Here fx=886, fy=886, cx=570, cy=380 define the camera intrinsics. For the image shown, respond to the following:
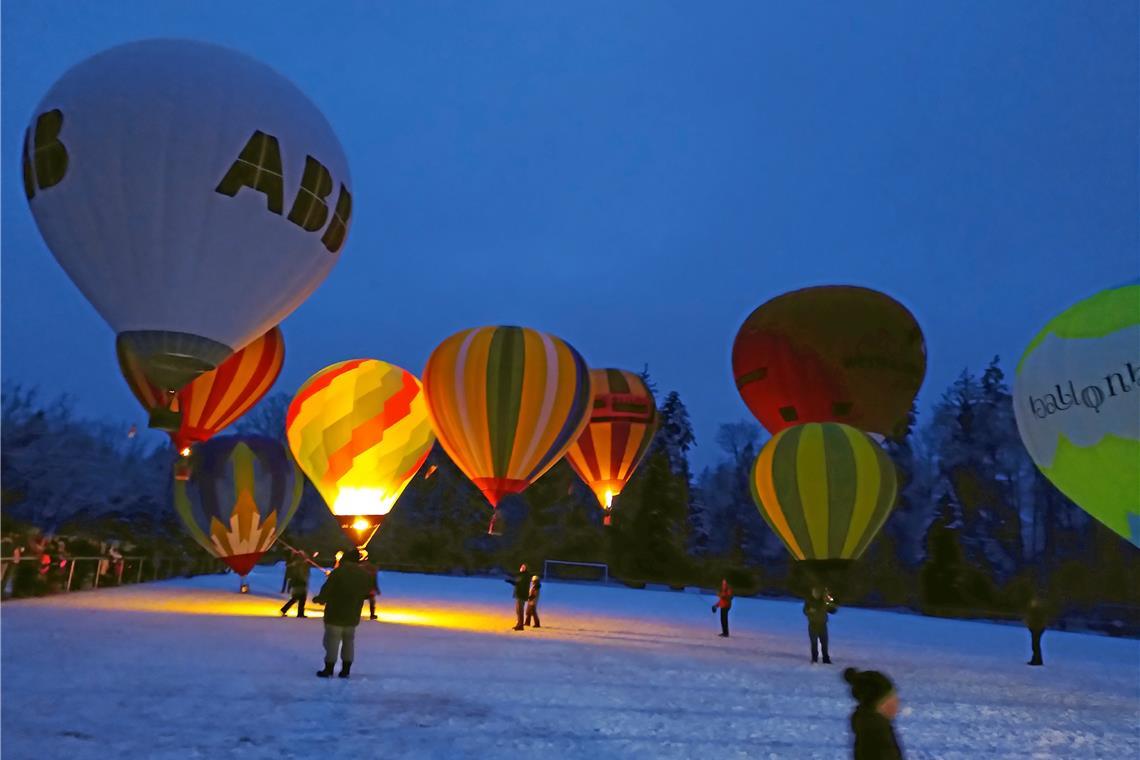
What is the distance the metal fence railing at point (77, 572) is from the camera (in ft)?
52.4

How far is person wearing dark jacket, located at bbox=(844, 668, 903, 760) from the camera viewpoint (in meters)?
3.84

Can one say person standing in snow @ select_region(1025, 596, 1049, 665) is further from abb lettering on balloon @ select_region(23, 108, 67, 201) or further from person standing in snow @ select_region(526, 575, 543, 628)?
abb lettering on balloon @ select_region(23, 108, 67, 201)

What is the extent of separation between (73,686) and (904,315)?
1659 centimetres

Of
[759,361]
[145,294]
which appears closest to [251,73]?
[145,294]

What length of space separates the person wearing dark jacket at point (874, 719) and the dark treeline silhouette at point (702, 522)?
2643cm

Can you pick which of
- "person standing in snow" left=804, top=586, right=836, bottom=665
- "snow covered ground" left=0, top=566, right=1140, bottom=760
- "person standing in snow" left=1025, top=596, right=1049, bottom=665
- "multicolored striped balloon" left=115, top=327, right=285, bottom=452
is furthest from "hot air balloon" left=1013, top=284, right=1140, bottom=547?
"multicolored striped balloon" left=115, top=327, right=285, bottom=452

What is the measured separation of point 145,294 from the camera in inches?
463

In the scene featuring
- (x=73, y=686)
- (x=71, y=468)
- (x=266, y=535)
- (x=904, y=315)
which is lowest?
(x=73, y=686)

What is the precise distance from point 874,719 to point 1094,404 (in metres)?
6.31

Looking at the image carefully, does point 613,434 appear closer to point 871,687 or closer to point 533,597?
point 533,597

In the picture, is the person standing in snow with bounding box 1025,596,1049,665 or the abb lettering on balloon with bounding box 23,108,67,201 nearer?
the abb lettering on balloon with bounding box 23,108,67,201

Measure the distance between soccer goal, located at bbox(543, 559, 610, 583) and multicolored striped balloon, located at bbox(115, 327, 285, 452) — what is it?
83.1 ft

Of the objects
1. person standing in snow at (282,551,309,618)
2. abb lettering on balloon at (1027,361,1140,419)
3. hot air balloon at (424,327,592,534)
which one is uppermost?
hot air balloon at (424,327,592,534)

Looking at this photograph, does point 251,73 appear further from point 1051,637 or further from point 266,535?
point 1051,637
